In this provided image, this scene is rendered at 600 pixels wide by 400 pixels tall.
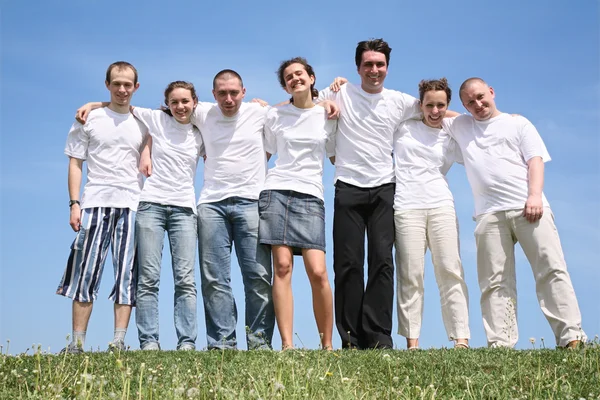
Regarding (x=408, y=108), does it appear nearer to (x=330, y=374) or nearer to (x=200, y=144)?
(x=200, y=144)

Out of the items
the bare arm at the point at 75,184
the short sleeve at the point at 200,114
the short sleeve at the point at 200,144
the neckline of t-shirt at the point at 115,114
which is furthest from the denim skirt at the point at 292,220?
the bare arm at the point at 75,184

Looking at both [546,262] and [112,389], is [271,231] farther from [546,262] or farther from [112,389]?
[546,262]

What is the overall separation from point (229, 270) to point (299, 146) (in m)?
1.78

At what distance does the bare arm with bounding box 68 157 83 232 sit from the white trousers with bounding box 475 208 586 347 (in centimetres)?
508

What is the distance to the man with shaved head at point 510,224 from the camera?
8.36 m

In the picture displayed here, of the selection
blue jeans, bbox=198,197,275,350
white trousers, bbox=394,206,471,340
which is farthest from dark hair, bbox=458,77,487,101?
blue jeans, bbox=198,197,275,350

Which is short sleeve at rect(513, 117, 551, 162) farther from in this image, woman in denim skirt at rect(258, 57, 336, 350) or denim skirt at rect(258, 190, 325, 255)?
denim skirt at rect(258, 190, 325, 255)

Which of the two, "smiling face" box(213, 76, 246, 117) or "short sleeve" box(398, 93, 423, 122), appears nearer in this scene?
"smiling face" box(213, 76, 246, 117)

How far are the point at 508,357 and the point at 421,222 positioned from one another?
1894mm

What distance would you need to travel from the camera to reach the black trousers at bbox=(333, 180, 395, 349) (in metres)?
8.17

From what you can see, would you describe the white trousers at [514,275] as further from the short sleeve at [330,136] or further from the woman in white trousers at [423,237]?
the short sleeve at [330,136]

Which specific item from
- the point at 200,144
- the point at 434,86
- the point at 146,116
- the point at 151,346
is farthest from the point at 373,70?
the point at 151,346

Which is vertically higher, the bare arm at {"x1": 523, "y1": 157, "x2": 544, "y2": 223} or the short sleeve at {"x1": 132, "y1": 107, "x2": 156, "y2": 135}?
the short sleeve at {"x1": 132, "y1": 107, "x2": 156, "y2": 135}

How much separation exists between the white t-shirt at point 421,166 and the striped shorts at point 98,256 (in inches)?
133
